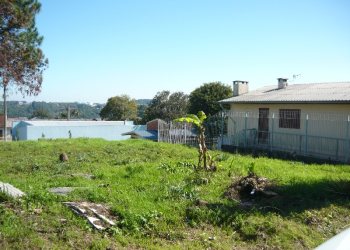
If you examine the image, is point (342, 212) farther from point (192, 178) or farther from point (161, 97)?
point (161, 97)

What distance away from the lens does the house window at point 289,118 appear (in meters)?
19.9

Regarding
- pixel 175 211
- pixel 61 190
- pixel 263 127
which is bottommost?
pixel 175 211

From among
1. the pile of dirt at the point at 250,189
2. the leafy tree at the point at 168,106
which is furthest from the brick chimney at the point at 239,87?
the leafy tree at the point at 168,106

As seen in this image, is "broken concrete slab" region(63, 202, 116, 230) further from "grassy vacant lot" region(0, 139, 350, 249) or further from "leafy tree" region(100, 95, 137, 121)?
"leafy tree" region(100, 95, 137, 121)

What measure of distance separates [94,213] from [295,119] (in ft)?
51.3

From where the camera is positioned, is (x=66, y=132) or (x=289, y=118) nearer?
(x=289, y=118)

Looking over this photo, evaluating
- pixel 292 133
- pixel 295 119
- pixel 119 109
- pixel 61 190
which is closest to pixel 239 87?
pixel 295 119

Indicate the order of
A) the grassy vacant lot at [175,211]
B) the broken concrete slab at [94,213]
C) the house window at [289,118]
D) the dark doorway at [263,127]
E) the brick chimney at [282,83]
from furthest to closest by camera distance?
1. the brick chimney at [282,83]
2. the dark doorway at [263,127]
3. the house window at [289,118]
4. the broken concrete slab at [94,213]
5. the grassy vacant lot at [175,211]

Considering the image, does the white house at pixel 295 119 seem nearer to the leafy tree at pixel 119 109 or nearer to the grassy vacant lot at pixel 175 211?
the grassy vacant lot at pixel 175 211

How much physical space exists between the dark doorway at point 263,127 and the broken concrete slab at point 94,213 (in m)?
15.5

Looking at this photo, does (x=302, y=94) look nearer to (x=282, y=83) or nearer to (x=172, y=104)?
(x=282, y=83)

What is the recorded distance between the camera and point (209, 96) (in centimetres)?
3934

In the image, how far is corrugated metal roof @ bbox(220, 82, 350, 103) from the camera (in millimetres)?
18297

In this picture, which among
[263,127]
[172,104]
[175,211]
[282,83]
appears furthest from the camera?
[172,104]
